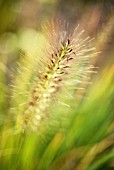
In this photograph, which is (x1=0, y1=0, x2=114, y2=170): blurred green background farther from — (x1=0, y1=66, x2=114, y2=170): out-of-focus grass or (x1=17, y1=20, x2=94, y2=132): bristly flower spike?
(x1=17, y1=20, x2=94, y2=132): bristly flower spike

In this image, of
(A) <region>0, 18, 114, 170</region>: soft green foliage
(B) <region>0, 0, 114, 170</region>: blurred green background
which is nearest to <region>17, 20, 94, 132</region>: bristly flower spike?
(A) <region>0, 18, 114, 170</region>: soft green foliage

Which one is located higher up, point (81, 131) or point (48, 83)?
point (48, 83)

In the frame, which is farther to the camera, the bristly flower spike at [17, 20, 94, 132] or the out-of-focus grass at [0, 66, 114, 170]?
Answer: the out-of-focus grass at [0, 66, 114, 170]

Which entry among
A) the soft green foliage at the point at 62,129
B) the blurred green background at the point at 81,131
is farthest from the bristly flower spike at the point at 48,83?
the blurred green background at the point at 81,131

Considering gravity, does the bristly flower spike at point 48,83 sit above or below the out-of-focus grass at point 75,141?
above

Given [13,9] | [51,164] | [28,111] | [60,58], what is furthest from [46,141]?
[13,9]

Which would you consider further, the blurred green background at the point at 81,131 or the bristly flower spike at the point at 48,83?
the blurred green background at the point at 81,131

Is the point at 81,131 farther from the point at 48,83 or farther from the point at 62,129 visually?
the point at 48,83

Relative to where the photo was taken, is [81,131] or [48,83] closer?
[48,83]

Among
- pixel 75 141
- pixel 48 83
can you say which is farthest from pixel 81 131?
pixel 48 83

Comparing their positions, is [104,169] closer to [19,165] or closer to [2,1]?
[19,165]

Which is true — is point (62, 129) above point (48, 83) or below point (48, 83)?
below

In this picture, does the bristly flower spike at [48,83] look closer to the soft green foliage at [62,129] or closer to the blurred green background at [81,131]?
the soft green foliage at [62,129]
